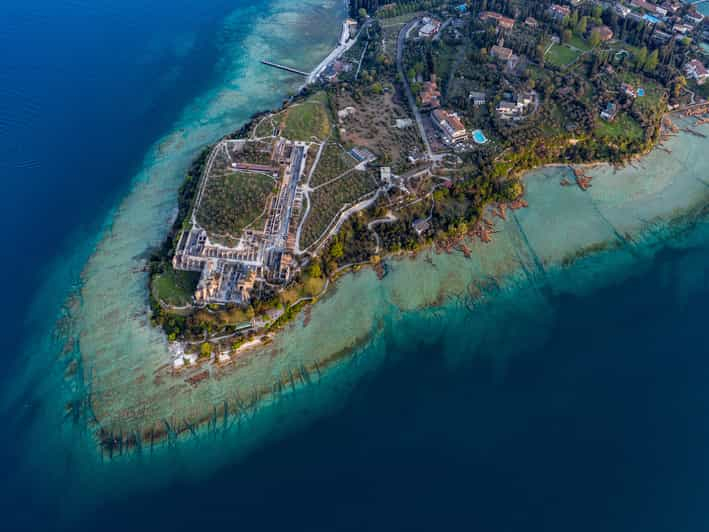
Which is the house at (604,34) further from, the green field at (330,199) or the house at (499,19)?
the green field at (330,199)

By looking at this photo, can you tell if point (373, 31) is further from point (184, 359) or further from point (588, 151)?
point (184, 359)

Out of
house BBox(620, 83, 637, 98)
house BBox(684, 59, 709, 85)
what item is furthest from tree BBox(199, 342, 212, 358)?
house BBox(684, 59, 709, 85)

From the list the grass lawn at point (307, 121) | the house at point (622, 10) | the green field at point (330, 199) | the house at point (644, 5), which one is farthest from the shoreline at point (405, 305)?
the house at point (644, 5)

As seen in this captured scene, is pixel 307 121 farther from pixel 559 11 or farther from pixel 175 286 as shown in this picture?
pixel 559 11

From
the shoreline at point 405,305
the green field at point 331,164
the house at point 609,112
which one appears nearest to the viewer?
the shoreline at point 405,305

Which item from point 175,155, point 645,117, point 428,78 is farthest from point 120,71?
point 645,117

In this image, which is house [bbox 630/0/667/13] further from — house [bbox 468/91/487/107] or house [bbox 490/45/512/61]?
house [bbox 468/91/487/107]
